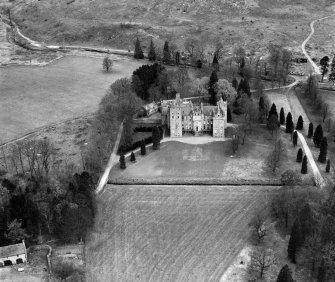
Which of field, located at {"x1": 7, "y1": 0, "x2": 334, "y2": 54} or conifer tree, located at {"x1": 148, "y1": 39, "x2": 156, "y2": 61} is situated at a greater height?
field, located at {"x1": 7, "y1": 0, "x2": 334, "y2": 54}

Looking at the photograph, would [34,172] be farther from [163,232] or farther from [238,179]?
[238,179]

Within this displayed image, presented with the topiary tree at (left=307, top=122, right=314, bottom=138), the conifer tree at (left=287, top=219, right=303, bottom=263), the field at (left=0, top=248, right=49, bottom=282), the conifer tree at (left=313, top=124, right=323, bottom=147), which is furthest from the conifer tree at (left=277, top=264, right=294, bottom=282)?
the topiary tree at (left=307, top=122, right=314, bottom=138)

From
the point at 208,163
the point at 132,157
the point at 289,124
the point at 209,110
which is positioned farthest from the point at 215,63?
the point at 132,157

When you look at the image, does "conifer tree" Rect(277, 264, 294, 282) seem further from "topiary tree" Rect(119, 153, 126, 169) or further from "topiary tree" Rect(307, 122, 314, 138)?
"topiary tree" Rect(307, 122, 314, 138)

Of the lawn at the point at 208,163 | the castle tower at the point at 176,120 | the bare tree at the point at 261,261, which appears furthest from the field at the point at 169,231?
the castle tower at the point at 176,120

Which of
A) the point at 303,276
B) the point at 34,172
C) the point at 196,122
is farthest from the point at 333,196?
the point at 34,172

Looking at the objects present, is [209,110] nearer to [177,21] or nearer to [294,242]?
[294,242]
